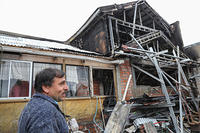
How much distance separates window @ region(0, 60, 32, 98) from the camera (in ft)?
14.6

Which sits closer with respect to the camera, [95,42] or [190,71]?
[95,42]

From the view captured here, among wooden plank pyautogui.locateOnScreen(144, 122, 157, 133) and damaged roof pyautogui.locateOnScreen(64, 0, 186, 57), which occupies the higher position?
damaged roof pyautogui.locateOnScreen(64, 0, 186, 57)

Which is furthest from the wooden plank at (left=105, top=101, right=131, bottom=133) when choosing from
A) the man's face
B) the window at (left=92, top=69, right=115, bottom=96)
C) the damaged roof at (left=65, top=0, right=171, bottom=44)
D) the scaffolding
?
the damaged roof at (left=65, top=0, right=171, bottom=44)

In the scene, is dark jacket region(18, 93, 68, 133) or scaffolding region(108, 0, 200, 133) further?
scaffolding region(108, 0, 200, 133)

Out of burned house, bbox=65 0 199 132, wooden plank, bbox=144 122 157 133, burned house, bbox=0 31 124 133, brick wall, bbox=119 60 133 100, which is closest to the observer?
burned house, bbox=0 31 124 133

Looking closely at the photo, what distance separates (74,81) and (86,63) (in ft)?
3.44

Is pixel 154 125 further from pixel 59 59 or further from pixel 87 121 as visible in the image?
pixel 59 59

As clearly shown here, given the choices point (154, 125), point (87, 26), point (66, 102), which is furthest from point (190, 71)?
point (66, 102)

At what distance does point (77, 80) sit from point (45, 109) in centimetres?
495

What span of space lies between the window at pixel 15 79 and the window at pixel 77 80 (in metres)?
1.54

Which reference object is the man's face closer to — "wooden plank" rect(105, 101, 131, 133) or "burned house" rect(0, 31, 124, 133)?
"wooden plank" rect(105, 101, 131, 133)

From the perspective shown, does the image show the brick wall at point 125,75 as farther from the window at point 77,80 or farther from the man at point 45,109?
the man at point 45,109

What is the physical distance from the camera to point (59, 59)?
5.73 metres

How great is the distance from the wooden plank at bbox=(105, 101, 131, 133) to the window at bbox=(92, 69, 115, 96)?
291 centimetres
